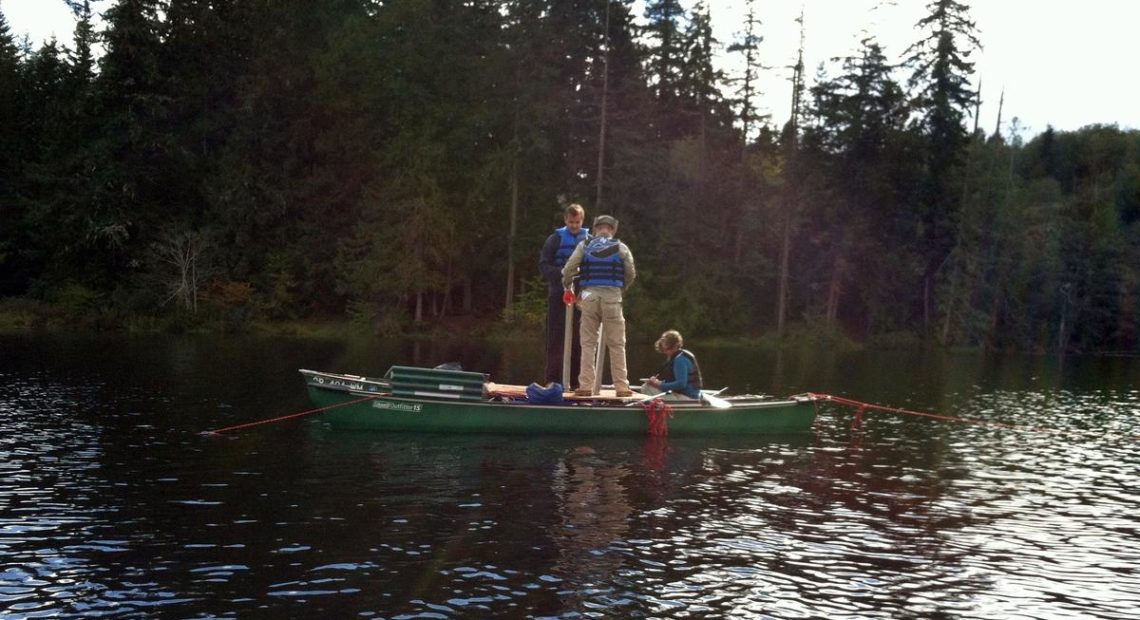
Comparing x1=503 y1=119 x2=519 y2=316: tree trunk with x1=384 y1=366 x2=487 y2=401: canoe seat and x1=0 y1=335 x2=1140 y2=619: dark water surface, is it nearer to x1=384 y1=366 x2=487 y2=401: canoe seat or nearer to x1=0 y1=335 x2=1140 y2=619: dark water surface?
x1=0 y1=335 x2=1140 y2=619: dark water surface

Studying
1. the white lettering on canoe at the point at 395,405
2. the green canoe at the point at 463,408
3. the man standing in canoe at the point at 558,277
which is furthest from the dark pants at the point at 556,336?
the white lettering on canoe at the point at 395,405

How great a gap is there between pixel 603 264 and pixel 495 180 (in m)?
36.4

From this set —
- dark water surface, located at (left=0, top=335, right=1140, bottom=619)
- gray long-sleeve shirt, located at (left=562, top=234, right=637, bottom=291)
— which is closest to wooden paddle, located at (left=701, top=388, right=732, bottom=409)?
dark water surface, located at (left=0, top=335, right=1140, bottom=619)

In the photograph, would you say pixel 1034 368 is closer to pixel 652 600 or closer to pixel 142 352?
pixel 142 352

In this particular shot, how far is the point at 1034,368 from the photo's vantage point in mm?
42531

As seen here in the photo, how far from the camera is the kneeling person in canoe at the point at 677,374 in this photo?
18047mm

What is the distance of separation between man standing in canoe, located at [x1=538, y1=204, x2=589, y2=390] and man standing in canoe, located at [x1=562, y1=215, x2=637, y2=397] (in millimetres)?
343

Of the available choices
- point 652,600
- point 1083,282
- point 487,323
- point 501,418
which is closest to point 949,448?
point 501,418

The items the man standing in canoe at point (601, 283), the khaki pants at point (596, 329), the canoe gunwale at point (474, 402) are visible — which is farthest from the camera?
the khaki pants at point (596, 329)

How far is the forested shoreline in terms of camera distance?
1992 inches

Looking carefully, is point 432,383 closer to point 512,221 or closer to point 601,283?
point 601,283

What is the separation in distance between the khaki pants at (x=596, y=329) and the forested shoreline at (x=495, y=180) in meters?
33.2

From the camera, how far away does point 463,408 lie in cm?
1684

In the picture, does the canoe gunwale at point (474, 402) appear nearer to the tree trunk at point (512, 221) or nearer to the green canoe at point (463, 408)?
the green canoe at point (463, 408)
